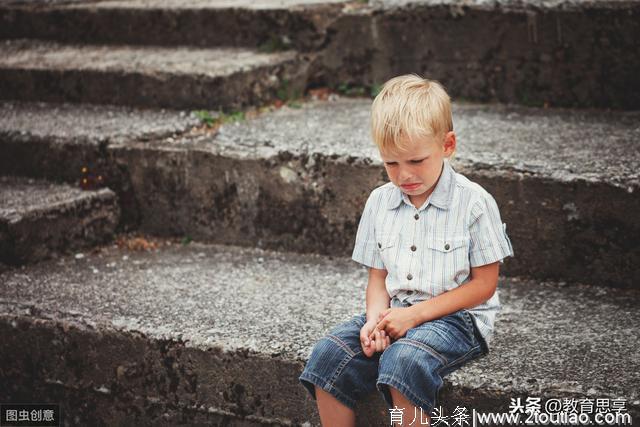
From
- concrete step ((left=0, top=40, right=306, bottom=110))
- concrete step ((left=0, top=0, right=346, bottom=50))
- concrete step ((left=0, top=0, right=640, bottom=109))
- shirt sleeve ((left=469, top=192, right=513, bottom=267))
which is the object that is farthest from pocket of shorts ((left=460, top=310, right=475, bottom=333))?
concrete step ((left=0, top=0, right=346, bottom=50))

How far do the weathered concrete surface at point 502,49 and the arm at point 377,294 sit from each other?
152cm

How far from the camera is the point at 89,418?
245 centimetres

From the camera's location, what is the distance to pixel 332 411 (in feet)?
6.60

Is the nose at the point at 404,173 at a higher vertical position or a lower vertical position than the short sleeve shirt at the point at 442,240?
higher

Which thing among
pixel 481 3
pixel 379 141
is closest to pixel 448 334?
pixel 379 141

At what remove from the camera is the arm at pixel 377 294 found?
212 cm

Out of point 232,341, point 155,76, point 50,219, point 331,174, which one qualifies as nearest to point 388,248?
point 232,341

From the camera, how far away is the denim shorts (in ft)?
6.19

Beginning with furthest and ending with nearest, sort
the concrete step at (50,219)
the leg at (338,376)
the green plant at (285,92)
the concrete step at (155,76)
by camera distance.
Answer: the green plant at (285,92) < the concrete step at (155,76) < the concrete step at (50,219) < the leg at (338,376)

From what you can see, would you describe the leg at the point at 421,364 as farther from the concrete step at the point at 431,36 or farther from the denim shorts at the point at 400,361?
the concrete step at the point at 431,36

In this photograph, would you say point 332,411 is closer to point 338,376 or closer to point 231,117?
point 338,376

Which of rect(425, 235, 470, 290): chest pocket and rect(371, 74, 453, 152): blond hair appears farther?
rect(425, 235, 470, 290): chest pocket

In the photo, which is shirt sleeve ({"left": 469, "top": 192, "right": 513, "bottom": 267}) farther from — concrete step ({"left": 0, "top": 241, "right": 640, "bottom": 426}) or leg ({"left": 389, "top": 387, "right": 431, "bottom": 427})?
leg ({"left": 389, "top": 387, "right": 431, "bottom": 427})

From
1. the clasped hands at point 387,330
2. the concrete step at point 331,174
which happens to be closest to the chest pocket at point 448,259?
the clasped hands at point 387,330
